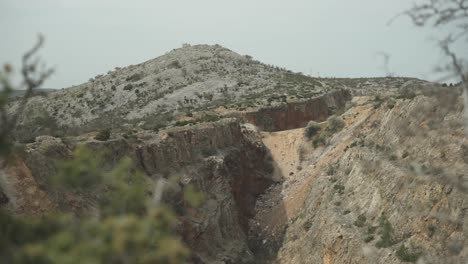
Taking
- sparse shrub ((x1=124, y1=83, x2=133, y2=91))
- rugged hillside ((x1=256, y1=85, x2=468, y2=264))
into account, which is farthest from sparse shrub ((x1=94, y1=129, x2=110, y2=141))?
sparse shrub ((x1=124, y1=83, x2=133, y2=91))

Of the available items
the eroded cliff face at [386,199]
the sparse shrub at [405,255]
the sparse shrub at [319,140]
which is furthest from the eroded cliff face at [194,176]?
the sparse shrub at [405,255]

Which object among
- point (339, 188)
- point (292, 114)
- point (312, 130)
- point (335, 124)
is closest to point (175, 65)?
point (292, 114)

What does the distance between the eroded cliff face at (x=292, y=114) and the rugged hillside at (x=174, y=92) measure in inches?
38.3

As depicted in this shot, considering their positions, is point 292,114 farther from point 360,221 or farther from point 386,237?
point 386,237

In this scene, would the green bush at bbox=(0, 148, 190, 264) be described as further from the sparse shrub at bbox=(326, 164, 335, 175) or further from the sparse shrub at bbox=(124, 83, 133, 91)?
the sparse shrub at bbox=(124, 83, 133, 91)

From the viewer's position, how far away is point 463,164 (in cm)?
2144

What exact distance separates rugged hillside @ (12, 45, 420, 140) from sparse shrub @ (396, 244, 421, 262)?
2964 centimetres

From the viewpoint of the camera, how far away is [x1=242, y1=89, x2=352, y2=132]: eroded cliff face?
5309 cm

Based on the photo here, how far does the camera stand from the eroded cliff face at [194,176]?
2105cm

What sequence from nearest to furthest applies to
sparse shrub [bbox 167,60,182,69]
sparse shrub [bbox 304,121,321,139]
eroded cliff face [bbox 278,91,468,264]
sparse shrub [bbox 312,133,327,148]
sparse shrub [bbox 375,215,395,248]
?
1. eroded cliff face [bbox 278,91,468,264]
2. sparse shrub [bbox 375,215,395,248]
3. sparse shrub [bbox 312,133,327,148]
4. sparse shrub [bbox 304,121,321,139]
5. sparse shrub [bbox 167,60,182,69]

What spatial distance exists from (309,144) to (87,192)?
24.2 m

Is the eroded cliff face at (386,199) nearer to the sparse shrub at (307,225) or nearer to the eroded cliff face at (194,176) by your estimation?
the sparse shrub at (307,225)

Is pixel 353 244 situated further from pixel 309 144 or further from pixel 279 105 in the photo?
pixel 279 105

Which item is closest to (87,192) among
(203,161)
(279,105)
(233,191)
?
(203,161)
